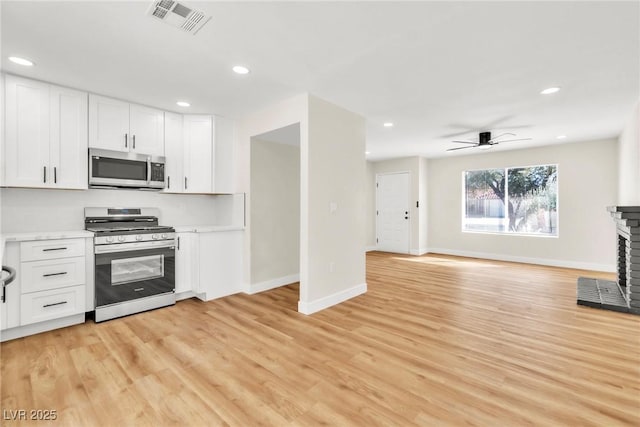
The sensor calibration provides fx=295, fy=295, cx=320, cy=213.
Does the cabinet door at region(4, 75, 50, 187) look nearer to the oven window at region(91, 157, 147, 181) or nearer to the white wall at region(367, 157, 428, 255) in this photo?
the oven window at region(91, 157, 147, 181)

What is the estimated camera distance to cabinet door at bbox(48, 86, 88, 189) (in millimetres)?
3061

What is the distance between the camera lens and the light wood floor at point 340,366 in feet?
5.74

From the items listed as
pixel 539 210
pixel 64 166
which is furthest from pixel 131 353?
pixel 539 210

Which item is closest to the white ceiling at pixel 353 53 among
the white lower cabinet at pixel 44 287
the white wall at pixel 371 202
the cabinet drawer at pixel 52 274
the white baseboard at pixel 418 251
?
the white lower cabinet at pixel 44 287

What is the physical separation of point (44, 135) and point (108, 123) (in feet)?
1.95

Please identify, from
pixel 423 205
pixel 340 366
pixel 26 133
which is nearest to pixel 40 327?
pixel 26 133

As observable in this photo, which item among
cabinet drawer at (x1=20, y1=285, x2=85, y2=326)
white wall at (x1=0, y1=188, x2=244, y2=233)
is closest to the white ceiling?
white wall at (x1=0, y1=188, x2=244, y2=233)

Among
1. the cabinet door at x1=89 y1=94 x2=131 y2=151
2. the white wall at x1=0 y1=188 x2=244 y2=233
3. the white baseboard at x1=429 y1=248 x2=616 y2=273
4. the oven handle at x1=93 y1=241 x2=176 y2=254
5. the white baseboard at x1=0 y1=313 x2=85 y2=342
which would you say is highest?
the cabinet door at x1=89 y1=94 x2=131 y2=151

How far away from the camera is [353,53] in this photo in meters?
2.50

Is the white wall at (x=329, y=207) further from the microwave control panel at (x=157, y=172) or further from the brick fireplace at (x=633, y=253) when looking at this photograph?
the brick fireplace at (x=633, y=253)

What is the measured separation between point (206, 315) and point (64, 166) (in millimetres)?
2195

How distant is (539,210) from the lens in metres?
6.21

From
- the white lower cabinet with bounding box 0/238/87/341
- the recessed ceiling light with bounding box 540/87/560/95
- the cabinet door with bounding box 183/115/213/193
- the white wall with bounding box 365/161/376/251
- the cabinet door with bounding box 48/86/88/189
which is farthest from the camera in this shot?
the white wall with bounding box 365/161/376/251

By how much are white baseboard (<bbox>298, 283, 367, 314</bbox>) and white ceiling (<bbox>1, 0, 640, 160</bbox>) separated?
7.79 feet
